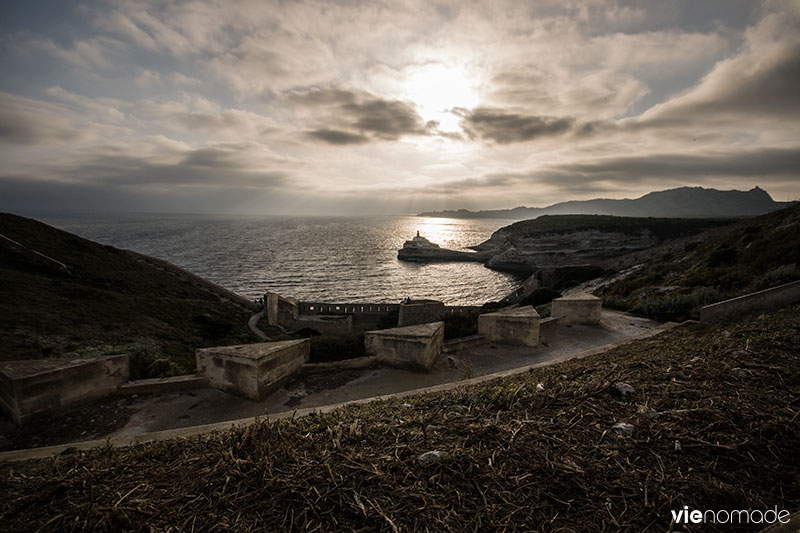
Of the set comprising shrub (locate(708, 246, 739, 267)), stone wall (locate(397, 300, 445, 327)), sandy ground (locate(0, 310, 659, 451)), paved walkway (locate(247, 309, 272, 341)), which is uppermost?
shrub (locate(708, 246, 739, 267))

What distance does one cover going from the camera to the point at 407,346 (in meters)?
8.83

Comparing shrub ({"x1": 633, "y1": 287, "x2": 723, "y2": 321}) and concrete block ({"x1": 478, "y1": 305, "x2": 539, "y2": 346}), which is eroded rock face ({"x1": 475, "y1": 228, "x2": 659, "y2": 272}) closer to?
shrub ({"x1": 633, "y1": 287, "x2": 723, "y2": 321})

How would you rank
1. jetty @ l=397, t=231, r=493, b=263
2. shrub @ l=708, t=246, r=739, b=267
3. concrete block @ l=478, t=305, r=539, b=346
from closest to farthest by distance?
concrete block @ l=478, t=305, r=539, b=346, shrub @ l=708, t=246, r=739, b=267, jetty @ l=397, t=231, r=493, b=263

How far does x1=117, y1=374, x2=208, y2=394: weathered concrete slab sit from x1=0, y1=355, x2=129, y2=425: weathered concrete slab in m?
0.29

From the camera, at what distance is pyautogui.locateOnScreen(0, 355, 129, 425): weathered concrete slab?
6.11 m

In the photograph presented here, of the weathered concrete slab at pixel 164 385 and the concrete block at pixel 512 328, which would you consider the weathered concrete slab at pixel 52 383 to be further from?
the concrete block at pixel 512 328

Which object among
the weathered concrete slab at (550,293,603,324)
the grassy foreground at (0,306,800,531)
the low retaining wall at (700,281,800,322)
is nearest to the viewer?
the grassy foreground at (0,306,800,531)

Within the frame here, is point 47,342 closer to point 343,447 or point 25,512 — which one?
point 25,512

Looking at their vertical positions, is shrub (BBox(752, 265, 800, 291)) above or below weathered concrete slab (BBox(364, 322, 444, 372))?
above

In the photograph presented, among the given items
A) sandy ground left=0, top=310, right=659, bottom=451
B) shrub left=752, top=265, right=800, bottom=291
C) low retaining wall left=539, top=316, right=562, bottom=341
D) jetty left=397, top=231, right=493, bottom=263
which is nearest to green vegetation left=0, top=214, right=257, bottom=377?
A: sandy ground left=0, top=310, right=659, bottom=451

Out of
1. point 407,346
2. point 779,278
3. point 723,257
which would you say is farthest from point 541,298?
point 407,346

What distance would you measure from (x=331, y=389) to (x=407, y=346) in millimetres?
2286

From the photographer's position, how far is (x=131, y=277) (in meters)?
32.1

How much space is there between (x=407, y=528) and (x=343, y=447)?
1.10 m
